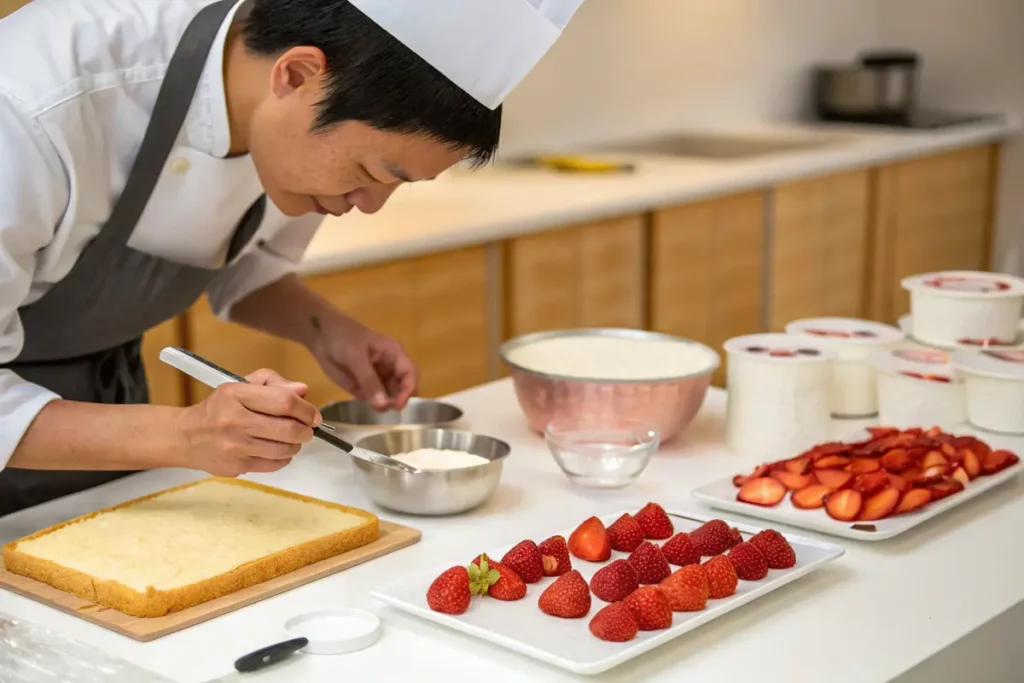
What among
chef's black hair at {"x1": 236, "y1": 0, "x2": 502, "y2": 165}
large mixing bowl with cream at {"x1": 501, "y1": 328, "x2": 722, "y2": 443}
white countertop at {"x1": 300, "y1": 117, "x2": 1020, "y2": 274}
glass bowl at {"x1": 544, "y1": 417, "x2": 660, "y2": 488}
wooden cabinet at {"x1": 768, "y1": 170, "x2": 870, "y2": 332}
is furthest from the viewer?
wooden cabinet at {"x1": 768, "y1": 170, "x2": 870, "y2": 332}

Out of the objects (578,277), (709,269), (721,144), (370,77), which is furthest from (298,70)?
(721,144)

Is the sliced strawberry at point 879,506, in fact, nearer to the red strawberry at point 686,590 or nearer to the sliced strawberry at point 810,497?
the sliced strawberry at point 810,497

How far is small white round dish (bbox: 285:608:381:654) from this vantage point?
106 cm

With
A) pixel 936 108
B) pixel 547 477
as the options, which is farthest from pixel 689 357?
pixel 936 108

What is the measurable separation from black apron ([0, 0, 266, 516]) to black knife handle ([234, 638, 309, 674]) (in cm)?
58

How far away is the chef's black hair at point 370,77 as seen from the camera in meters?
1.22

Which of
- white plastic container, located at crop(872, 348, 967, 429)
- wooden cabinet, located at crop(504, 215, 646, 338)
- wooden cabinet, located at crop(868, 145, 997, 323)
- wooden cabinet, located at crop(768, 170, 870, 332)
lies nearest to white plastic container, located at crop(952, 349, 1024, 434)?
white plastic container, located at crop(872, 348, 967, 429)

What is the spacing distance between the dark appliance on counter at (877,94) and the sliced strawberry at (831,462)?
3.18m

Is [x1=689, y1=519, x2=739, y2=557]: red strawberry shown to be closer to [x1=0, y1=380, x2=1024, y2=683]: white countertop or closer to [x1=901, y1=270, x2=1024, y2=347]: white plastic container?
[x1=0, y1=380, x2=1024, y2=683]: white countertop

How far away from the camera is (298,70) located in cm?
125

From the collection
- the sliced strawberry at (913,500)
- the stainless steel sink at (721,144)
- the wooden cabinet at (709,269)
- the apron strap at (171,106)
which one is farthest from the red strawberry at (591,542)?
the stainless steel sink at (721,144)

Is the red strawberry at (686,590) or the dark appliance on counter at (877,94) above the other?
the dark appliance on counter at (877,94)

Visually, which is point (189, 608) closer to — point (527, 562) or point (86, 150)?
point (527, 562)

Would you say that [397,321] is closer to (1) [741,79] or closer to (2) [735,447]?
(2) [735,447]
